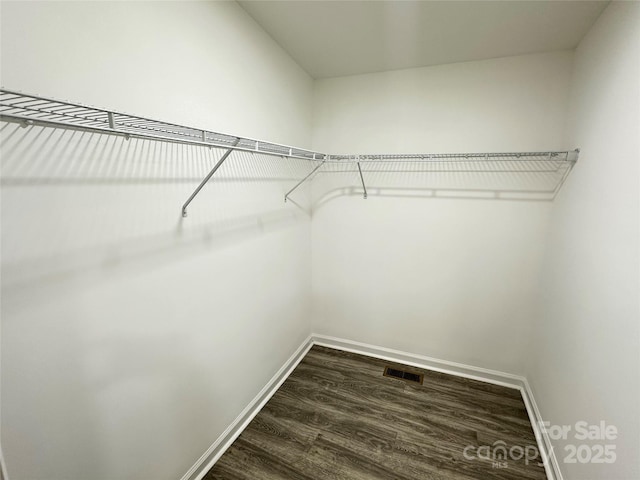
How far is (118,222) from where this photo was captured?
3.59 ft

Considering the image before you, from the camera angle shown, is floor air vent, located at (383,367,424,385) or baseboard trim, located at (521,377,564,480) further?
floor air vent, located at (383,367,424,385)

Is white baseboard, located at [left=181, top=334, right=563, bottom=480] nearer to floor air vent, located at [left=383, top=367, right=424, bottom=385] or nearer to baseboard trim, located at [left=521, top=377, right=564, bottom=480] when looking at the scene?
baseboard trim, located at [left=521, top=377, right=564, bottom=480]

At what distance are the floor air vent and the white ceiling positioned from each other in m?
2.55

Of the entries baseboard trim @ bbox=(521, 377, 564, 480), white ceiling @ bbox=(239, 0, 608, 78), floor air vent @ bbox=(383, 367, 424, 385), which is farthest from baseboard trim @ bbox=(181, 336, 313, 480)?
white ceiling @ bbox=(239, 0, 608, 78)

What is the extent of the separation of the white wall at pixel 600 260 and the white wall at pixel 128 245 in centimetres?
184

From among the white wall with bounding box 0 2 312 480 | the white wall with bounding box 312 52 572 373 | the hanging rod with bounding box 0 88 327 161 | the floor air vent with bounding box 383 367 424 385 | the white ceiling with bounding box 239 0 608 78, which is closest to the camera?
the hanging rod with bounding box 0 88 327 161

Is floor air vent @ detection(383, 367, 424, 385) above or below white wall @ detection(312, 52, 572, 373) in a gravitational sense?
below

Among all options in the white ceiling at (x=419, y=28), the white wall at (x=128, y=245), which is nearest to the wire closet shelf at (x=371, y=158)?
the white wall at (x=128, y=245)

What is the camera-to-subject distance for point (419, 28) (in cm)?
177

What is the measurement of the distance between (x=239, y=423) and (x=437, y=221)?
6.86 feet

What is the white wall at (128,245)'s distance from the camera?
33.5 inches

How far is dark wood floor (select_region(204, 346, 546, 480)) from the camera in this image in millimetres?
1678

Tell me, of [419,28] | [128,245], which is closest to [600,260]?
[419,28]

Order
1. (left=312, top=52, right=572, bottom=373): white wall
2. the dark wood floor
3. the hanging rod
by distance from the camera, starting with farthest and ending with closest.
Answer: (left=312, top=52, right=572, bottom=373): white wall, the dark wood floor, the hanging rod
